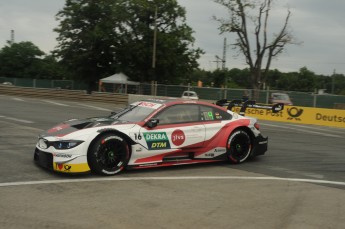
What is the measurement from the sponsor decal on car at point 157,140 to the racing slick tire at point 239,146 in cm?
150

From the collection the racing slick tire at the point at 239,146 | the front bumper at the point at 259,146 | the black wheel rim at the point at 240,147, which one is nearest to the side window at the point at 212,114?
the racing slick tire at the point at 239,146

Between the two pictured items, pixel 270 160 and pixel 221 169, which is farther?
pixel 270 160

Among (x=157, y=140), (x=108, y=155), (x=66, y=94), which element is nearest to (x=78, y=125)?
(x=108, y=155)

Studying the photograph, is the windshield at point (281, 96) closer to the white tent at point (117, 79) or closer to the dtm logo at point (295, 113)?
the dtm logo at point (295, 113)

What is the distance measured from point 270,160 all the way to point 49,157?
4.77 metres

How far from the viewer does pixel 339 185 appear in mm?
7137

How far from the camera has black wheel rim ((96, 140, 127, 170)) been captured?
6.97m

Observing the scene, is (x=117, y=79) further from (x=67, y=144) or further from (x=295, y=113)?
(x=67, y=144)

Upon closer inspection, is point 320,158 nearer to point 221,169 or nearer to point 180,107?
point 221,169

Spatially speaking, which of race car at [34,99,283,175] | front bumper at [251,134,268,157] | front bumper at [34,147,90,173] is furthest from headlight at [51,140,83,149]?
front bumper at [251,134,268,157]

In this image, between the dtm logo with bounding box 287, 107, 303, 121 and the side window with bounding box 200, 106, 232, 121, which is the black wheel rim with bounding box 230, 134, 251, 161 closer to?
the side window with bounding box 200, 106, 232, 121

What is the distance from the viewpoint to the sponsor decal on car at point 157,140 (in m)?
7.43

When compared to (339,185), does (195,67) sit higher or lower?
higher

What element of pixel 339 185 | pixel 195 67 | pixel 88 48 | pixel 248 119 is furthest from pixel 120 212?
pixel 195 67
